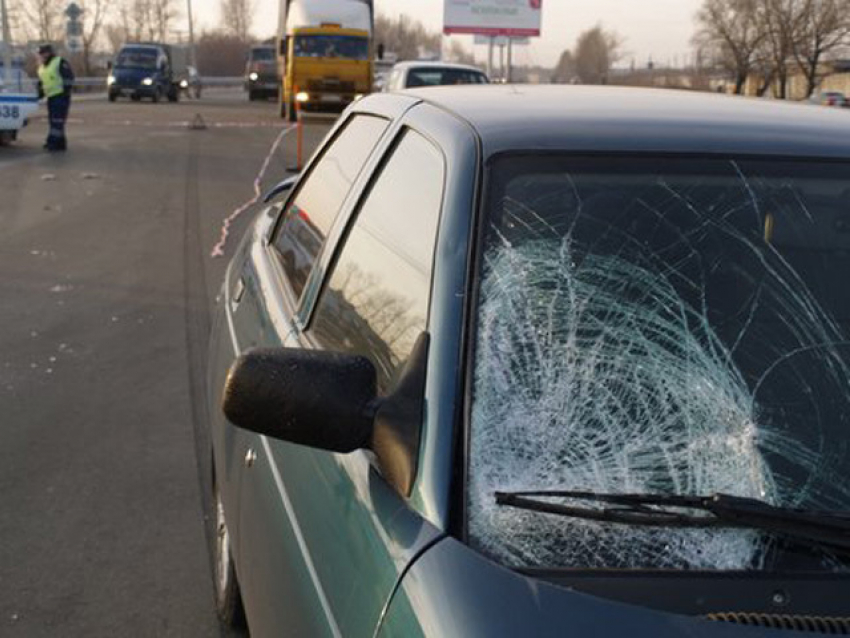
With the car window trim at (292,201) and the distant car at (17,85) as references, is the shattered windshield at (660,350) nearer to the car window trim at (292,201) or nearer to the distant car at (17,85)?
the car window trim at (292,201)

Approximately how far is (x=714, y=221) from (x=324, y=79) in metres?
28.8

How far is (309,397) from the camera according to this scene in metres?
2.01

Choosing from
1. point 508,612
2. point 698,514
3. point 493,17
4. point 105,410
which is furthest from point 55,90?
point 493,17

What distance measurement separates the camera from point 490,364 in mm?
2037

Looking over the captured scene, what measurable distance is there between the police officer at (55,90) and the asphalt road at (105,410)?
17.1ft

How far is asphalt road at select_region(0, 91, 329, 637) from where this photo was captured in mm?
3904

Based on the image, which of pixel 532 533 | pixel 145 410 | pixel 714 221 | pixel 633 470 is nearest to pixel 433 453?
pixel 532 533

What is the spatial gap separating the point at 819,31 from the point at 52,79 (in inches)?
1891

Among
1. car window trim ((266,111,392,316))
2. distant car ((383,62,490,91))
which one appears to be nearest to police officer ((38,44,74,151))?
distant car ((383,62,490,91))

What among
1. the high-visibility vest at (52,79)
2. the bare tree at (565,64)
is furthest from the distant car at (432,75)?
the bare tree at (565,64)

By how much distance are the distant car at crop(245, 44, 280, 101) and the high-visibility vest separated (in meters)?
31.2

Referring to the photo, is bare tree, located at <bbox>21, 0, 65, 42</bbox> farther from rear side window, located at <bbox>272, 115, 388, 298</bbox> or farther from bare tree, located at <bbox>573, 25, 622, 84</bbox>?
rear side window, located at <bbox>272, 115, 388, 298</bbox>

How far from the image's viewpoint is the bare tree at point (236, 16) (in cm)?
13925

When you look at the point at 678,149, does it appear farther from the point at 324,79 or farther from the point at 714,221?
the point at 324,79
